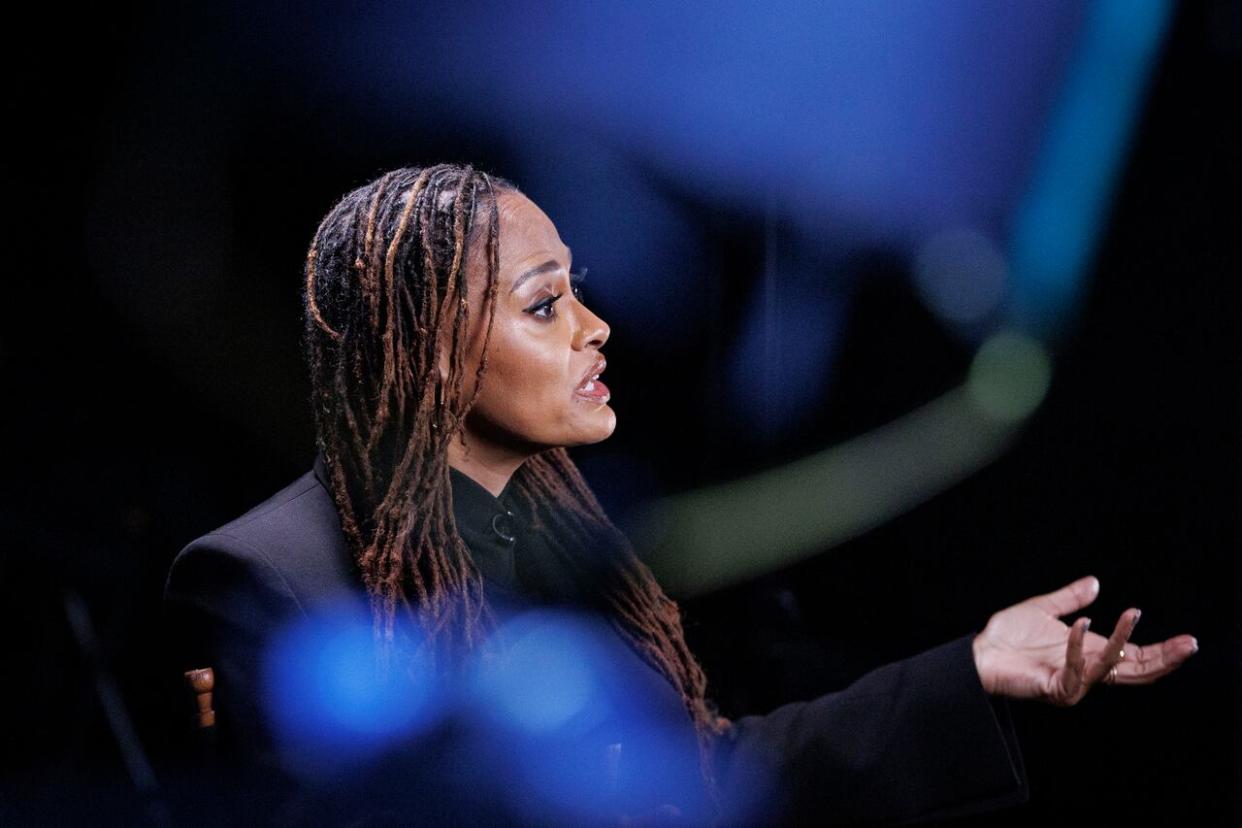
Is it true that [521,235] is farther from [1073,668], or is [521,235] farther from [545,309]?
[1073,668]

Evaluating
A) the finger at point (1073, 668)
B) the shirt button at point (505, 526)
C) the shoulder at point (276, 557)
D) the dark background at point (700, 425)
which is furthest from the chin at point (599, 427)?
the finger at point (1073, 668)

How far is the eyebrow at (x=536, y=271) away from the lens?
4.00 ft

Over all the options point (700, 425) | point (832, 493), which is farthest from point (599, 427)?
point (832, 493)

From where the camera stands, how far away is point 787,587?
1.77 metres

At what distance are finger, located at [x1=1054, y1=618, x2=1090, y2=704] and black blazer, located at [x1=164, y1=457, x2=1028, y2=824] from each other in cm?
12

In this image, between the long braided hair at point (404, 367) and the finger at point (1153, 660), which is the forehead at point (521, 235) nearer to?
the long braided hair at point (404, 367)

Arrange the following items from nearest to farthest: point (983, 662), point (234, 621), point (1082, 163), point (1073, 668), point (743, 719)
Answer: point (234, 621) → point (1073, 668) → point (983, 662) → point (743, 719) → point (1082, 163)

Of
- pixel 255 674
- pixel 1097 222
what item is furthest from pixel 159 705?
pixel 1097 222

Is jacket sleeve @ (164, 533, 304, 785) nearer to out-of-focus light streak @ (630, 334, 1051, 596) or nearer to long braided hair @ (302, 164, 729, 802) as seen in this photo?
long braided hair @ (302, 164, 729, 802)

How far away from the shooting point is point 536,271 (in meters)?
1.23

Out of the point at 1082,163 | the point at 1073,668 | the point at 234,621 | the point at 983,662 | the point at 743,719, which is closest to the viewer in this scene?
the point at 234,621

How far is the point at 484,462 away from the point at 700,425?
55 cm

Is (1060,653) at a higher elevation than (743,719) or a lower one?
higher

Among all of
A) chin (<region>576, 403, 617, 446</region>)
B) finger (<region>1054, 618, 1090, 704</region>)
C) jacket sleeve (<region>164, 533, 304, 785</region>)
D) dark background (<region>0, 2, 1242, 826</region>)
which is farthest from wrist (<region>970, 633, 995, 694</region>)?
jacket sleeve (<region>164, 533, 304, 785</region>)
